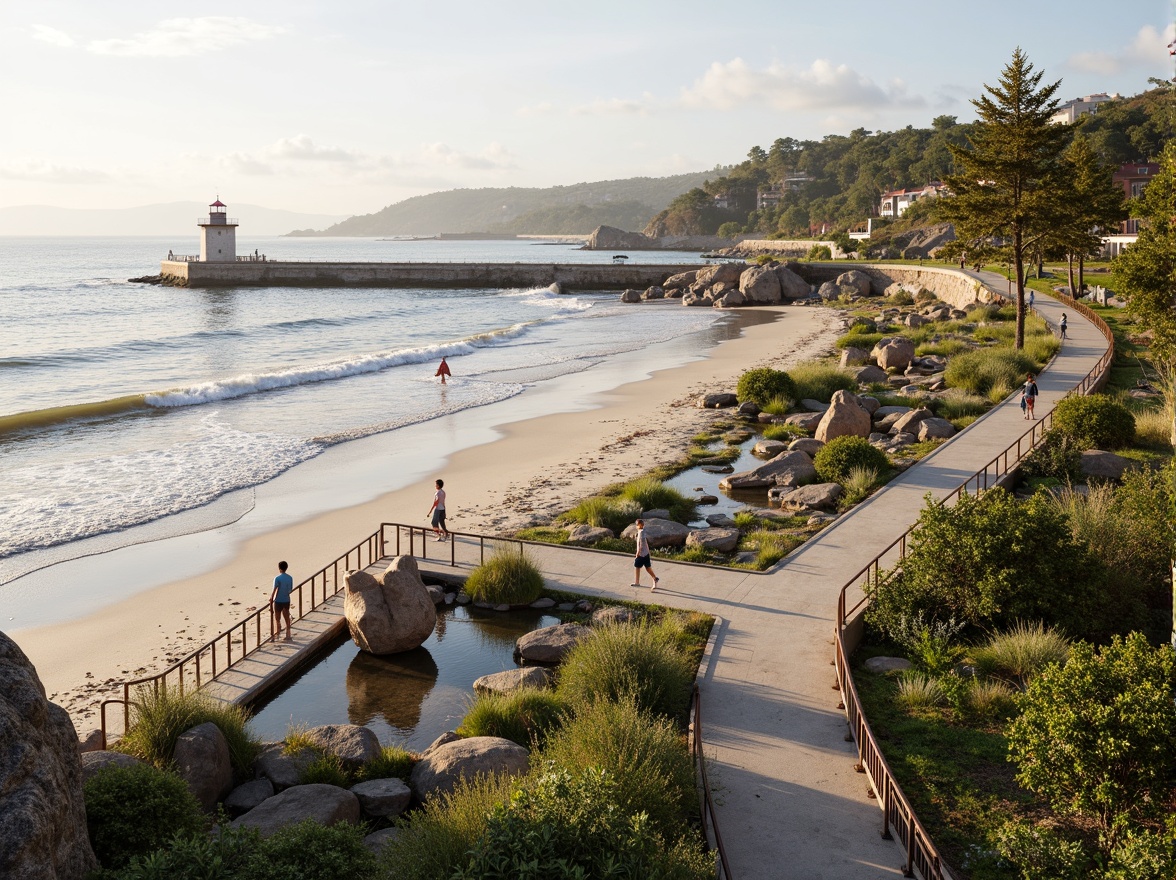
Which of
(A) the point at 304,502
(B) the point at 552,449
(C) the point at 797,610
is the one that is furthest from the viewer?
(B) the point at 552,449

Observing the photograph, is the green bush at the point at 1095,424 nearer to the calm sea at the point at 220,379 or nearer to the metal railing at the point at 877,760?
the metal railing at the point at 877,760

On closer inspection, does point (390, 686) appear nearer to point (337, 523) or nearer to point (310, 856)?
point (310, 856)

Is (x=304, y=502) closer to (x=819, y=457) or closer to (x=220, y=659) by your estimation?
(x=220, y=659)

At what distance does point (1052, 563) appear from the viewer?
47.0 ft

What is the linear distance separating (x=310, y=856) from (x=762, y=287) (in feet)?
258

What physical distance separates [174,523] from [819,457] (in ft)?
48.8

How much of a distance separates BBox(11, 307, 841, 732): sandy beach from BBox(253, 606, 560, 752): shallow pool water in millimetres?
2338

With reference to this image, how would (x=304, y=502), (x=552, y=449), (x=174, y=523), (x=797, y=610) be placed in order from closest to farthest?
(x=797, y=610), (x=174, y=523), (x=304, y=502), (x=552, y=449)

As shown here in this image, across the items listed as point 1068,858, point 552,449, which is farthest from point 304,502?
point 1068,858

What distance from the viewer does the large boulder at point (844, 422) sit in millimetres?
27125

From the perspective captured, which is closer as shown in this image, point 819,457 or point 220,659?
point 220,659

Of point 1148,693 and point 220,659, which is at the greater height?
Answer: point 1148,693

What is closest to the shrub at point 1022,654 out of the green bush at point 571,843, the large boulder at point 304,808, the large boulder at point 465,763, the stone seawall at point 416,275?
the large boulder at point 465,763

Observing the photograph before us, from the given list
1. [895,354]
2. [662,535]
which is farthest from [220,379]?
[662,535]
